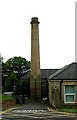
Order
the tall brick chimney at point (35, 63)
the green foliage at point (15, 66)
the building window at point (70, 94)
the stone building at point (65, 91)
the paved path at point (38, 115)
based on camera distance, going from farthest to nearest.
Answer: the green foliage at point (15, 66)
the tall brick chimney at point (35, 63)
the building window at point (70, 94)
the stone building at point (65, 91)
the paved path at point (38, 115)

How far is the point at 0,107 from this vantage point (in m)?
32.0

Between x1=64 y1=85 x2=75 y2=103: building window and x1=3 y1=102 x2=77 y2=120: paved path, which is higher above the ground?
x1=64 y1=85 x2=75 y2=103: building window

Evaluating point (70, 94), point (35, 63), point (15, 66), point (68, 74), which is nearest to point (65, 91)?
point (70, 94)

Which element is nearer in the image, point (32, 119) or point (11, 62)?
point (32, 119)

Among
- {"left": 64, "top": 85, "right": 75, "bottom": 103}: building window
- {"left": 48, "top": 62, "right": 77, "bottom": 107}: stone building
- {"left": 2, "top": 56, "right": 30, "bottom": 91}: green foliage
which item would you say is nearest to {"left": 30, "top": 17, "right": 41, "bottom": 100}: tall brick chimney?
{"left": 48, "top": 62, "right": 77, "bottom": 107}: stone building

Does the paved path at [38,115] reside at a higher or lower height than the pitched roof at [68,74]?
lower

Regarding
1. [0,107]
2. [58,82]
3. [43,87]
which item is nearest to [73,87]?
[58,82]

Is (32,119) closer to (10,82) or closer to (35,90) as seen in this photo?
(35,90)

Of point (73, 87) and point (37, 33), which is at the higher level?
point (37, 33)

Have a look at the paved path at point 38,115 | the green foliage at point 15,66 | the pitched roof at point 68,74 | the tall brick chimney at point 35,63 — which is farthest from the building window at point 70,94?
the green foliage at point 15,66

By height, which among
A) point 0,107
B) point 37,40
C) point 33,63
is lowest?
point 0,107

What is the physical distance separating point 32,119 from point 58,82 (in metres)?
15.5

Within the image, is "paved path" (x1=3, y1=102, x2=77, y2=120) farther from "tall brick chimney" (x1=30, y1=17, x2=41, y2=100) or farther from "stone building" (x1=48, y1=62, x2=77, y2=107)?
"tall brick chimney" (x1=30, y1=17, x2=41, y2=100)

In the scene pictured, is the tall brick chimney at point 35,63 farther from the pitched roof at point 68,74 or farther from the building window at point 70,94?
the building window at point 70,94
